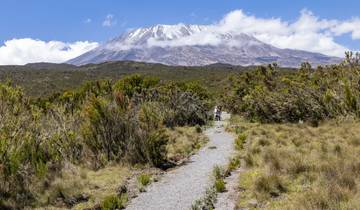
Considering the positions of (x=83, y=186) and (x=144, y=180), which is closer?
(x=83, y=186)

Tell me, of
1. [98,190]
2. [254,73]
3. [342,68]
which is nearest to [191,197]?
[98,190]

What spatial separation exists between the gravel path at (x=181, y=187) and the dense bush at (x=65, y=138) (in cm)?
169

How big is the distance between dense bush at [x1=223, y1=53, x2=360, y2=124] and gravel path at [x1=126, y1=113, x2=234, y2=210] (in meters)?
8.85

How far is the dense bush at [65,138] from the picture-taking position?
39.3 ft

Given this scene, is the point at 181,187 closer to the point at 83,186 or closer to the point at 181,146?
the point at 83,186

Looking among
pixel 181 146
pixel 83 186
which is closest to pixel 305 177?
pixel 83 186

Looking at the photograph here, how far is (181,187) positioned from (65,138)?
581 cm

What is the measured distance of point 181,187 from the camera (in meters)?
12.3

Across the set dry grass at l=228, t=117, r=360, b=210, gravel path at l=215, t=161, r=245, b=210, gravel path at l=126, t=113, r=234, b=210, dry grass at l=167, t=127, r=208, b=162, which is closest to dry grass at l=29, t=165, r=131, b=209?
gravel path at l=126, t=113, r=234, b=210

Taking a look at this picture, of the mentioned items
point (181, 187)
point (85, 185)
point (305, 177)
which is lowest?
point (85, 185)

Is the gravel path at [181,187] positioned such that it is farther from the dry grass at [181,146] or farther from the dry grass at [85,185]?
the dry grass at [181,146]

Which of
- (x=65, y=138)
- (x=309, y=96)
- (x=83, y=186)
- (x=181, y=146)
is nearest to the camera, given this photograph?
(x=83, y=186)

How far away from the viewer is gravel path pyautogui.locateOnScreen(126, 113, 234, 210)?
1056 cm

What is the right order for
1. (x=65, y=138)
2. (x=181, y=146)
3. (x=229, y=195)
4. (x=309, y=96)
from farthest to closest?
(x=309, y=96) < (x=181, y=146) < (x=65, y=138) < (x=229, y=195)
